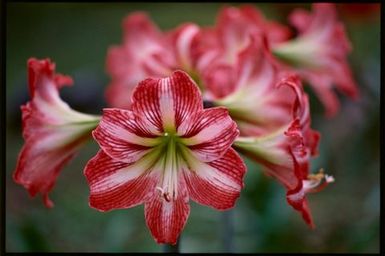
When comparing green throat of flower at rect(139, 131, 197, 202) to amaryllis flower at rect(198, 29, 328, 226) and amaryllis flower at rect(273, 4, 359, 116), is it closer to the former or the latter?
amaryllis flower at rect(198, 29, 328, 226)

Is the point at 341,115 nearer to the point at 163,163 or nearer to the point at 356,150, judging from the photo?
the point at 356,150

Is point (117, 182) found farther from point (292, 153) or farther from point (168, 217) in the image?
point (292, 153)

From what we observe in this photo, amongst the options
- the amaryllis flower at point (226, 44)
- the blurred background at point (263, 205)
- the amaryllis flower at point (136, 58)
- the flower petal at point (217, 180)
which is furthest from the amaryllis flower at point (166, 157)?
the blurred background at point (263, 205)

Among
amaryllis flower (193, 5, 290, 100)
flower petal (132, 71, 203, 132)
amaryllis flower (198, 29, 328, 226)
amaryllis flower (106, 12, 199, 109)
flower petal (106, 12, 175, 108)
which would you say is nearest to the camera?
flower petal (132, 71, 203, 132)

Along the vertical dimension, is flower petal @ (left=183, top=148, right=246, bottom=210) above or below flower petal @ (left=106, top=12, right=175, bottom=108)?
below

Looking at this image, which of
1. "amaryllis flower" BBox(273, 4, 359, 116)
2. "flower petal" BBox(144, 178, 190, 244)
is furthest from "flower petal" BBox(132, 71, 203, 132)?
"amaryllis flower" BBox(273, 4, 359, 116)

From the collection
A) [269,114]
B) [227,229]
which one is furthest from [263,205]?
[269,114]

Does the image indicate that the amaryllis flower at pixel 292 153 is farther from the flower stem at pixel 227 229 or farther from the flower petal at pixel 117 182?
the flower stem at pixel 227 229

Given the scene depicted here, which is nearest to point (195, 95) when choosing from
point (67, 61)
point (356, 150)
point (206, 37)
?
point (206, 37)
